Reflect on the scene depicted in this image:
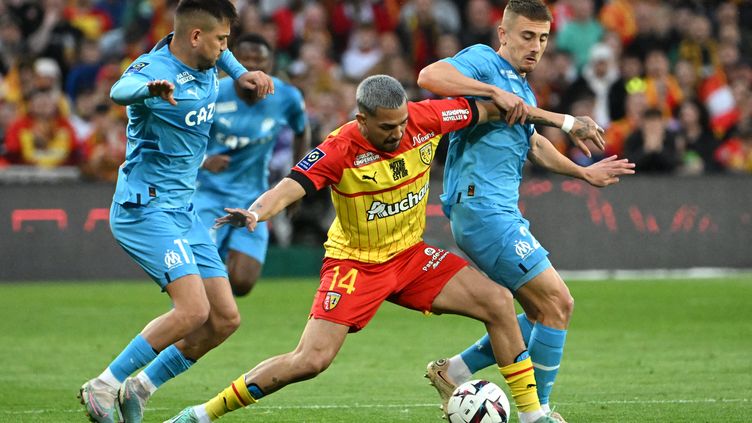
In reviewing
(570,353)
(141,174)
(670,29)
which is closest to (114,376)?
(141,174)

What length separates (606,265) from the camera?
1858 cm

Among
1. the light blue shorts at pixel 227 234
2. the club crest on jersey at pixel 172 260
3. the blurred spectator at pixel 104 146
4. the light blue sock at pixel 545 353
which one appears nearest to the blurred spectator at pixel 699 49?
the blurred spectator at pixel 104 146

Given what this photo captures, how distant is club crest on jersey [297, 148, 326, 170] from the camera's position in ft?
24.1

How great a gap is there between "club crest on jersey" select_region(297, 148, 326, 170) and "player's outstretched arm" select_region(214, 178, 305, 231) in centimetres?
11

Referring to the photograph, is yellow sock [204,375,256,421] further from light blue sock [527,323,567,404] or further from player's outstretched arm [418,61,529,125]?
player's outstretched arm [418,61,529,125]

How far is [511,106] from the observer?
7.90 meters

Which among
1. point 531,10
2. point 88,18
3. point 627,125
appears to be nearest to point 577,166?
point 531,10

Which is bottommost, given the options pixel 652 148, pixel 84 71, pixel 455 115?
pixel 652 148

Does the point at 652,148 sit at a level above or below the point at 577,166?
below

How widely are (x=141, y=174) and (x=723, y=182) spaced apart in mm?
12283

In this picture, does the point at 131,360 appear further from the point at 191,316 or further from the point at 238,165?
the point at 238,165

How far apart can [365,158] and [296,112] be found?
13.6ft

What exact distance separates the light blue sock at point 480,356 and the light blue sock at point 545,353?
33 centimetres

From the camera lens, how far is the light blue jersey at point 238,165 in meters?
11.2
